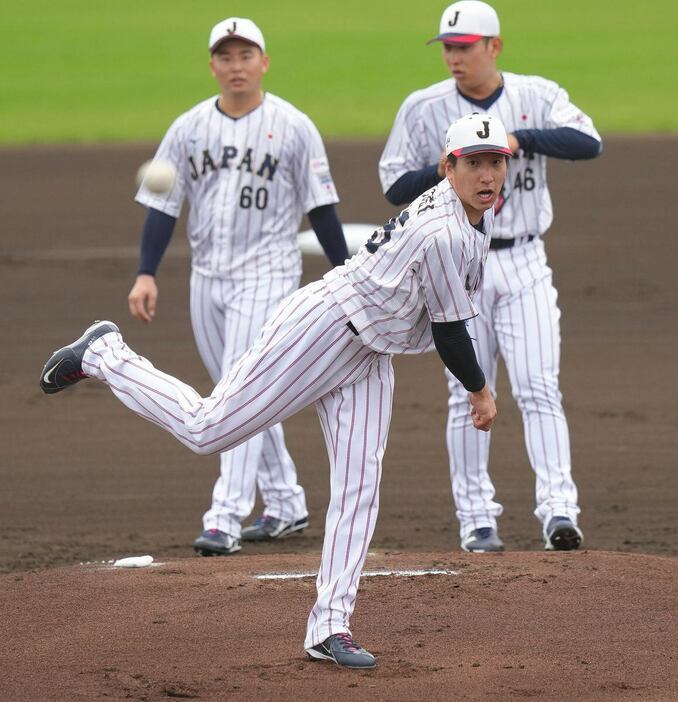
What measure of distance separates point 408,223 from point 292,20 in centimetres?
3294

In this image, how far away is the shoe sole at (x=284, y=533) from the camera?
258 inches

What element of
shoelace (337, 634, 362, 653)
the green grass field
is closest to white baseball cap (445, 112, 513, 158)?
shoelace (337, 634, 362, 653)

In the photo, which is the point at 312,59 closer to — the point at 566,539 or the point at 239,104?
the point at 239,104

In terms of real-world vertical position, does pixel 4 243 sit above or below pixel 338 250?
above

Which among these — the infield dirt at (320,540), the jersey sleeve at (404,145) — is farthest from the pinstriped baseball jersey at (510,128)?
the infield dirt at (320,540)

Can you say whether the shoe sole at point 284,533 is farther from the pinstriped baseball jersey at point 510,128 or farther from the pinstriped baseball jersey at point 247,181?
the pinstriped baseball jersey at point 510,128

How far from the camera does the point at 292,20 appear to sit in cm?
3616

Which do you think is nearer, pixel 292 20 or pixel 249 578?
pixel 249 578

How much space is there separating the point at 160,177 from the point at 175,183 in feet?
0.37

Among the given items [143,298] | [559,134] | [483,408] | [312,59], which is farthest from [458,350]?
[312,59]

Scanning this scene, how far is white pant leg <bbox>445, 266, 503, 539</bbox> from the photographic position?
6145 mm

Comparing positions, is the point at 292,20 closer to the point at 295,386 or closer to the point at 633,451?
the point at 633,451

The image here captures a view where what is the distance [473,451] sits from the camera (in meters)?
6.19

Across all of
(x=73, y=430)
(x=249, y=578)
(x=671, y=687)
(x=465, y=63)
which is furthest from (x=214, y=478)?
(x=671, y=687)
